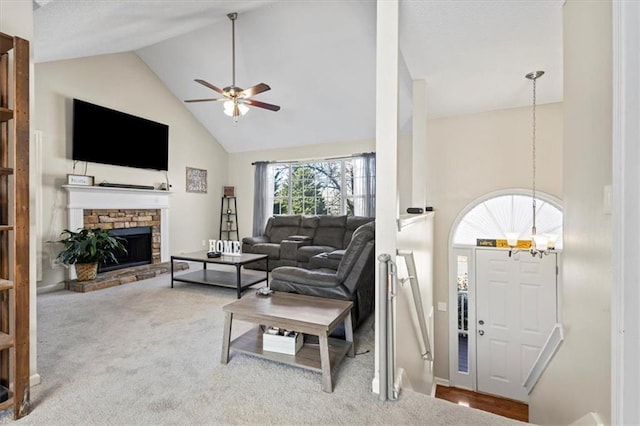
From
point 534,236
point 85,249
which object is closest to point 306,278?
point 534,236

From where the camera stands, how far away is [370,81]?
5.08 metres

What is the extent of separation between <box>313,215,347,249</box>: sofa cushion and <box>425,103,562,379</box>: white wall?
1.83 m

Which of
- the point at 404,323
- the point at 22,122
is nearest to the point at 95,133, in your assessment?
the point at 22,122

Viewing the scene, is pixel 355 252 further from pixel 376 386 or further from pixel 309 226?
pixel 309 226

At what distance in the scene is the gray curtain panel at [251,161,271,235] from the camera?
23.9ft

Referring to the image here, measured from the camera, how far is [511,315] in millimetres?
4383

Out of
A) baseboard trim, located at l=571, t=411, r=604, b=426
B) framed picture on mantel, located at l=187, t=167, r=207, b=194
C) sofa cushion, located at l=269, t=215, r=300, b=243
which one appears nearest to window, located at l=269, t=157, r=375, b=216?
sofa cushion, located at l=269, t=215, r=300, b=243

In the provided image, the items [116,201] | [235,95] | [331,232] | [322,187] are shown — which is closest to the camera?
[235,95]

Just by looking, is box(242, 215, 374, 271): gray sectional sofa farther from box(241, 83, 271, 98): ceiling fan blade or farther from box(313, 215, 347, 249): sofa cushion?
box(241, 83, 271, 98): ceiling fan blade

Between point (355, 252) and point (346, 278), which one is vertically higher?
point (355, 252)

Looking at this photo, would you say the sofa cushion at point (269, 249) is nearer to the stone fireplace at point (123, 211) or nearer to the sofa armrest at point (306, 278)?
the stone fireplace at point (123, 211)

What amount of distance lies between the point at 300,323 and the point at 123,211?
4.66m

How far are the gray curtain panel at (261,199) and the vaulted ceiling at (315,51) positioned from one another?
0.56m

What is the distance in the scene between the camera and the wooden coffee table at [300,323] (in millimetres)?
1996
